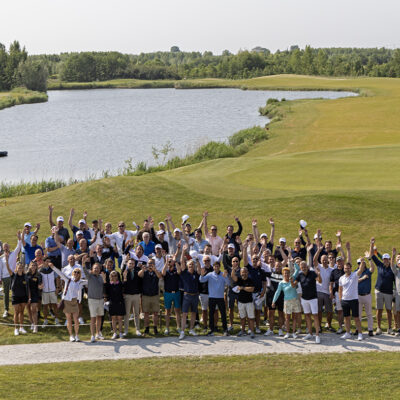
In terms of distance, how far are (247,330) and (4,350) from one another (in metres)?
5.18

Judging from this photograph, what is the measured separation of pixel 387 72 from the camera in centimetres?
16162

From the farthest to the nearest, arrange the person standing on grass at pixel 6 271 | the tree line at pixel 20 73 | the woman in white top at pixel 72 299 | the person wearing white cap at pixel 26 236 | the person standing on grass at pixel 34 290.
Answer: the tree line at pixel 20 73, the person wearing white cap at pixel 26 236, the person standing on grass at pixel 6 271, the person standing on grass at pixel 34 290, the woman in white top at pixel 72 299

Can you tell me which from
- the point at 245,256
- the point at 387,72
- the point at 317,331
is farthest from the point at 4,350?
the point at 387,72

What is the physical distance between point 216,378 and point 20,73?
136399mm

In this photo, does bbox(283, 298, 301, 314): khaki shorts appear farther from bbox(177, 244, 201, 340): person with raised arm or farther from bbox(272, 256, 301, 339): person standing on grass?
bbox(177, 244, 201, 340): person with raised arm

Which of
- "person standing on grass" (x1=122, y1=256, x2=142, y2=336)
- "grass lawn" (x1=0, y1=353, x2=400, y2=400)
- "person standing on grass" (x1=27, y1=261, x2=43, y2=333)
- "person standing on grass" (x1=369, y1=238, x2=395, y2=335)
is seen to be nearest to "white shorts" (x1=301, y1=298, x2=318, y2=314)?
"grass lawn" (x1=0, y1=353, x2=400, y2=400)

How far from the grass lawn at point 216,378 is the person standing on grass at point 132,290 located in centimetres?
185

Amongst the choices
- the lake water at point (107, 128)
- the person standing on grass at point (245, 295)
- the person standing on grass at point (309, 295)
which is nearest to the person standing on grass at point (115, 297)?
the person standing on grass at point (245, 295)

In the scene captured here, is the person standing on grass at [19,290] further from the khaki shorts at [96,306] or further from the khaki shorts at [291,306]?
the khaki shorts at [291,306]

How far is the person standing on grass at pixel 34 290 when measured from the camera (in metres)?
14.8

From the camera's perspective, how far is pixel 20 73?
139375 millimetres

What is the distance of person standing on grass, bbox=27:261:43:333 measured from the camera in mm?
14789

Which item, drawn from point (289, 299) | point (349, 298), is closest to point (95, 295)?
point (289, 299)

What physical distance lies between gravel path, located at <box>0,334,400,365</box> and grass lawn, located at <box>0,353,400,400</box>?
1.22ft
